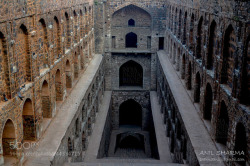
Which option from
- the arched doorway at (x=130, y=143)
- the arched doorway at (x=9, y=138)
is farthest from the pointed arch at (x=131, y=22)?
the arched doorway at (x=9, y=138)

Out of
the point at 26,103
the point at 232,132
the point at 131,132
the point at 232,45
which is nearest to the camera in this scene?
the point at 232,132

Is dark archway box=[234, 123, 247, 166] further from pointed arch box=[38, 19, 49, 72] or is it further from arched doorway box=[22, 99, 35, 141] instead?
pointed arch box=[38, 19, 49, 72]

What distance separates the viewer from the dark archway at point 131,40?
2419cm

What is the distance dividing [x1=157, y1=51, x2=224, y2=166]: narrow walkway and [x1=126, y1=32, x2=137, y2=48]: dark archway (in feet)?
28.9

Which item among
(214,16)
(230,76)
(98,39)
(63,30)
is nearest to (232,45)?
(230,76)

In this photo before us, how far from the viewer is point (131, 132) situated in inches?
907

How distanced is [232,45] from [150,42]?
15.5 metres

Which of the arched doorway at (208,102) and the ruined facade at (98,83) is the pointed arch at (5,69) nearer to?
the ruined facade at (98,83)

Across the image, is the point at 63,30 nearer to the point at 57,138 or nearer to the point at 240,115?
the point at 57,138

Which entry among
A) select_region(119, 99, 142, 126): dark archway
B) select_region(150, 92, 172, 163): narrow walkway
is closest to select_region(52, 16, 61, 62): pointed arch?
select_region(150, 92, 172, 163): narrow walkway

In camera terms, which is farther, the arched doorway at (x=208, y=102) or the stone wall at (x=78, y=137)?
the arched doorway at (x=208, y=102)

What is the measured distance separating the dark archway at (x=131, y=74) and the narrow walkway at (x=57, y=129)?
28.4ft

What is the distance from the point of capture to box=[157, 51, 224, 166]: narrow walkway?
832 centimetres

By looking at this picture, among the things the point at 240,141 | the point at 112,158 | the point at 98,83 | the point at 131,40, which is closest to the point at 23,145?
the point at 240,141
